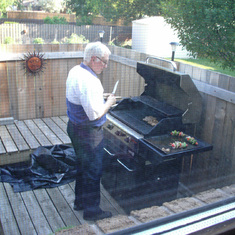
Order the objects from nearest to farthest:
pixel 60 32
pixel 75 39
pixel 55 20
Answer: pixel 75 39, pixel 60 32, pixel 55 20

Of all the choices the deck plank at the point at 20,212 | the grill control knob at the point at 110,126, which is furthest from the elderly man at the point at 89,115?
the grill control knob at the point at 110,126

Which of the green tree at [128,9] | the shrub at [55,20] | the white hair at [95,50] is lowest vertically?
the white hair at [95,50]

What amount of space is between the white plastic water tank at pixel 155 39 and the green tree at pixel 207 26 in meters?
0.64

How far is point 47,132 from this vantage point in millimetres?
2348

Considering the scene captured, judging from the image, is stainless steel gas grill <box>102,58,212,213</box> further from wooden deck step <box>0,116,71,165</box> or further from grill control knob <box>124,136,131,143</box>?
wooden deck step <box>0,116,71,165</box>

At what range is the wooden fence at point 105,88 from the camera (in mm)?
1600

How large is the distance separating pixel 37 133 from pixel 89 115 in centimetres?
120

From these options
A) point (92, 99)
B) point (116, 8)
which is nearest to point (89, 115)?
point (92, 99)

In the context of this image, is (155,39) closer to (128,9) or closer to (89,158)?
(128,9)

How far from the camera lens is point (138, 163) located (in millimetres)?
1532

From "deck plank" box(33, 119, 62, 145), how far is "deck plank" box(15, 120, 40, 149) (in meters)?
0.10

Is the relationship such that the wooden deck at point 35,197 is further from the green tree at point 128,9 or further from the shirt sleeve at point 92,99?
the green tree at point 128,9

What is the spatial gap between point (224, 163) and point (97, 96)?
→ 82 centimetres

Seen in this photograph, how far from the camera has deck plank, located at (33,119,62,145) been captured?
2.25 meters
